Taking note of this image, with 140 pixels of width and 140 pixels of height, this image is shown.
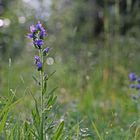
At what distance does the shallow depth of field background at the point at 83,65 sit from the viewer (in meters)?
2.67

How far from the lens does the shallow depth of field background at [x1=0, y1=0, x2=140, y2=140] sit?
2672 millimetres

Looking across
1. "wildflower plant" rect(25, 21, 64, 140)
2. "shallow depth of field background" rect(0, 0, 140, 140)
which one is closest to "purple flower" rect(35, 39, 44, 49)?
"wildflower plant" rect(25, 21, 64, 140)

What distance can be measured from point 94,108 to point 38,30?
1.68 meters

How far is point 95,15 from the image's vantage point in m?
8.23

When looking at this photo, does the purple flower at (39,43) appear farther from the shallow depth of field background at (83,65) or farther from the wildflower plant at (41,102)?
the shallow depth of field background at (83,65)

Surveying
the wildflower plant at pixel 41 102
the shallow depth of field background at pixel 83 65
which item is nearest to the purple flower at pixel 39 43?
the wildflower plant at pixel 41 102

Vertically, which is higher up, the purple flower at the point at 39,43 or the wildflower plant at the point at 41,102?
the purple flower at the point at 39,43

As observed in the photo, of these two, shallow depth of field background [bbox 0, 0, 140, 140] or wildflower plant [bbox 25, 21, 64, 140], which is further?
shallow depth of field background [bbox 0, 0, 140, 140]

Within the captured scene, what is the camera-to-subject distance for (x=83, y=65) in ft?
13.8

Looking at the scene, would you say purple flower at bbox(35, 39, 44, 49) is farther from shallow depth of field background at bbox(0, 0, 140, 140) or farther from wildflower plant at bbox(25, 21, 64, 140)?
shallow depth of field background at bbox(0, 0, 140, 140)

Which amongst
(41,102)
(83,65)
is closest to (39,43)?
(41,102)

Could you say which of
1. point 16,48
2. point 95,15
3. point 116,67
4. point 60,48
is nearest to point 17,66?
point 16,48

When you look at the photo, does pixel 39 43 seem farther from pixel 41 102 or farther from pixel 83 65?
pixel 83 65

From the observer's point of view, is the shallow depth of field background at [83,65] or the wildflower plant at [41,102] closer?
the wildflower plant at [41,102]
